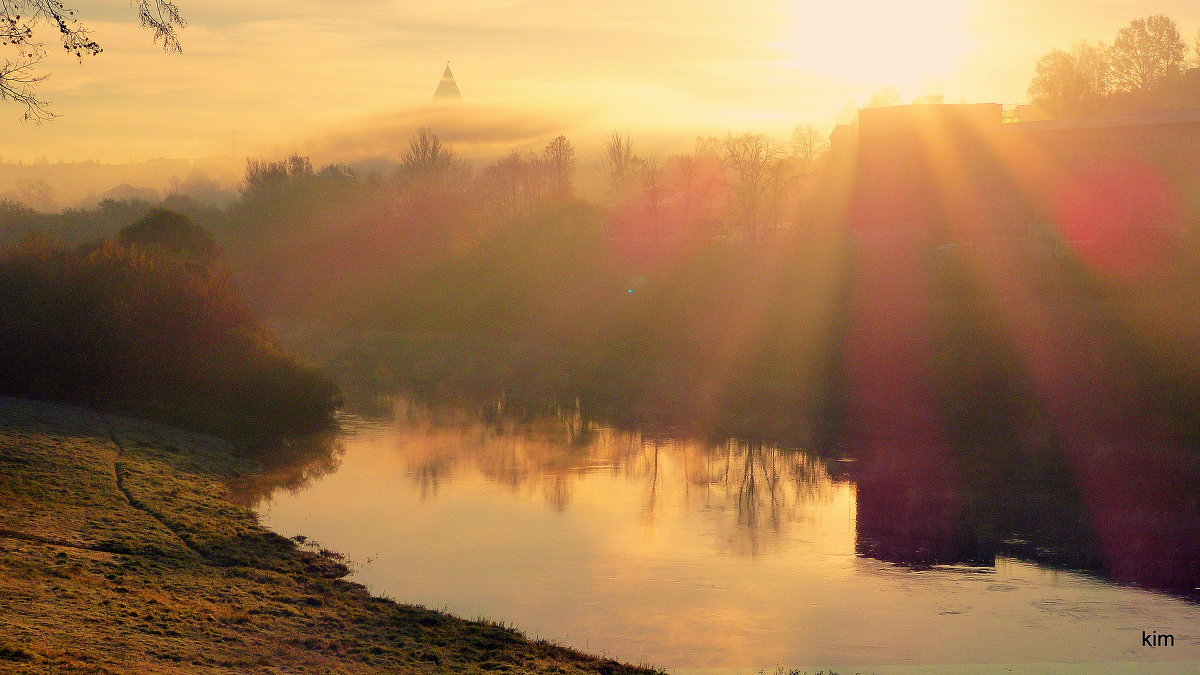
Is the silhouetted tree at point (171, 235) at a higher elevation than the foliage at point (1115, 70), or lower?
lower

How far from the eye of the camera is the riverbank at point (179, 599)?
1580 cm

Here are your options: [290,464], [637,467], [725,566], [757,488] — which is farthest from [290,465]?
[725,566]

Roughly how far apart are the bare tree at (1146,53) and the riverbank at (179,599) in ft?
434

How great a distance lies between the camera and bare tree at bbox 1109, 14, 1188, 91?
425 feet

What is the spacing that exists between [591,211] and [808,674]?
80.6m

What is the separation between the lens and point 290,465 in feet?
124

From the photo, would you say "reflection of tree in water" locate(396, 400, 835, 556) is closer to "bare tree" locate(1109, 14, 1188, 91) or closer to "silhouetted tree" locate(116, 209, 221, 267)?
"silhouetted tree" locate(116, 209, 221, 267)

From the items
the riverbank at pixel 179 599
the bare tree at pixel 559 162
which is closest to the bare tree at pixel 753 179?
the bare tree at pixel 559 162

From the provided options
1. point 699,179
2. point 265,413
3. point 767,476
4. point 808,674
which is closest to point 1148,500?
point 767,476

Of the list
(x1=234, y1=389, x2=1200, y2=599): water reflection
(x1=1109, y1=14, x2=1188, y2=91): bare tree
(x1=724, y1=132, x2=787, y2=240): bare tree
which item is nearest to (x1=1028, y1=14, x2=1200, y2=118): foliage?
(x1=1109, y1=14, x2=1188, y2=91): bare tree

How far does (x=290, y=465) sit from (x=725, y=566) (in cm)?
1866

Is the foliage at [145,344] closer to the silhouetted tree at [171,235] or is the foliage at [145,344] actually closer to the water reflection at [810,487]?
the water reflection at [810,487]

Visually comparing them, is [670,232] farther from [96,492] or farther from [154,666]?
[154,666]

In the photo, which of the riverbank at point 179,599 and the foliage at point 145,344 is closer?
the riverbank at point 179,599
